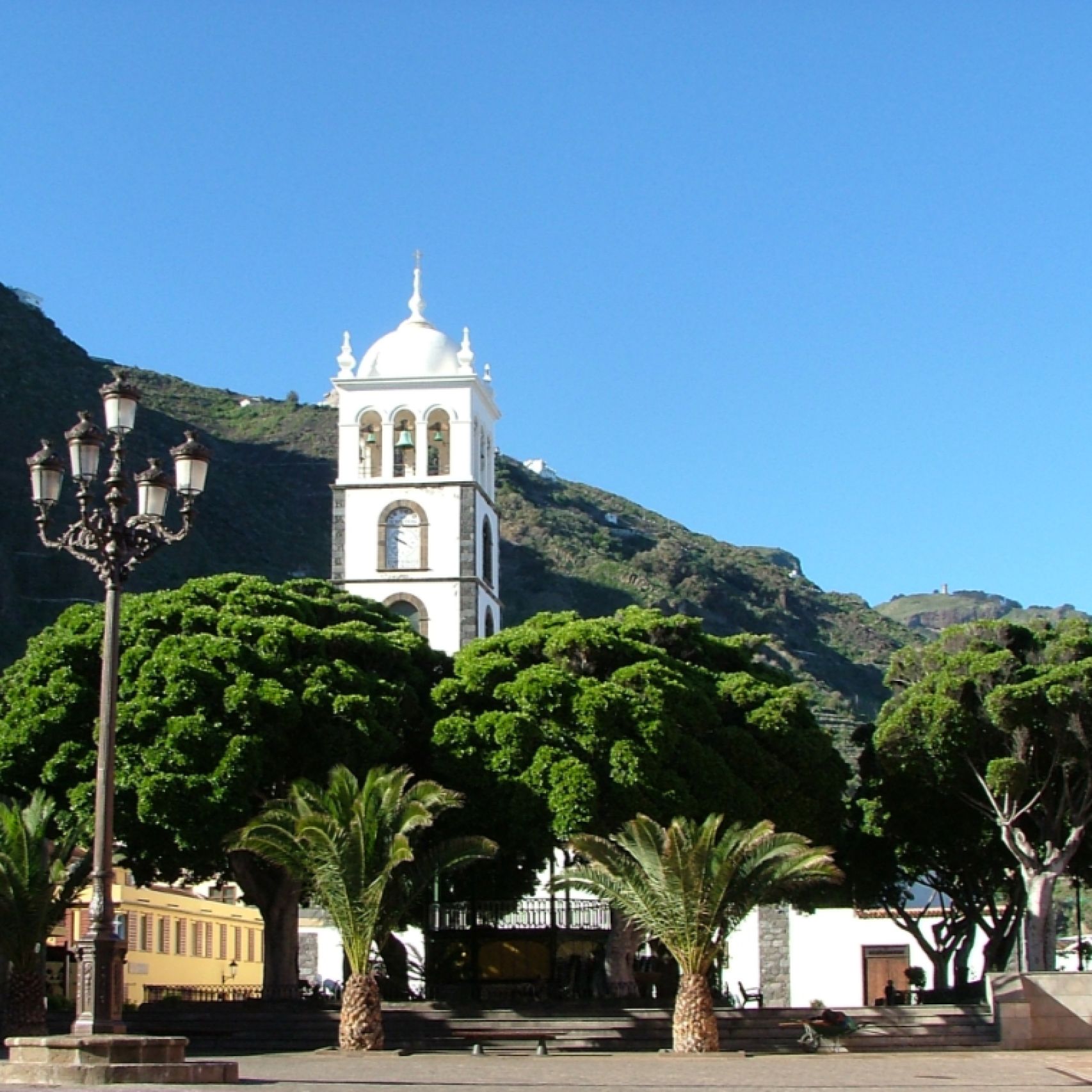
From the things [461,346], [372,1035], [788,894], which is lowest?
[372,1035]

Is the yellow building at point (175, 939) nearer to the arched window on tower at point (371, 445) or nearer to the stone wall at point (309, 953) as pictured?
the stone wall at point (309, 953)

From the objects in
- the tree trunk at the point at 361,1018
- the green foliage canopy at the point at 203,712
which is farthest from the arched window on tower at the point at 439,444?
the tree trunk at the point at 361,1018

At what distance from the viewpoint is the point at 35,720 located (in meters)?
27.1

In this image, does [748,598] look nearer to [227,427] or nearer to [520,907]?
[227,427]

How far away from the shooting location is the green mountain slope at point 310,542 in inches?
3511

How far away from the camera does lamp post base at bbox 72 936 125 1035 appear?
15.5 m

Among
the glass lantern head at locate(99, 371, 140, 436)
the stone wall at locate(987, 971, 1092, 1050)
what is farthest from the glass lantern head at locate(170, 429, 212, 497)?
the stone wall at locate(987, 971, 1092, 1050)

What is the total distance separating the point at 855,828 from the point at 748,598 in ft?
283

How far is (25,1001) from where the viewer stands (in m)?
25.2

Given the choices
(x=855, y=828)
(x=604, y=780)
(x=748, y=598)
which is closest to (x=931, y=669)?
(x=855, y=828)

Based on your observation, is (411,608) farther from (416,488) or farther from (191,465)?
(191,465)

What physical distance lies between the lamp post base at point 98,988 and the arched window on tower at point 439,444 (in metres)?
24.0

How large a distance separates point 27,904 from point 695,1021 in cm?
938

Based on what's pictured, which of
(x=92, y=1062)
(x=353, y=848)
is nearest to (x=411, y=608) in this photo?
(x=353, y=848)
